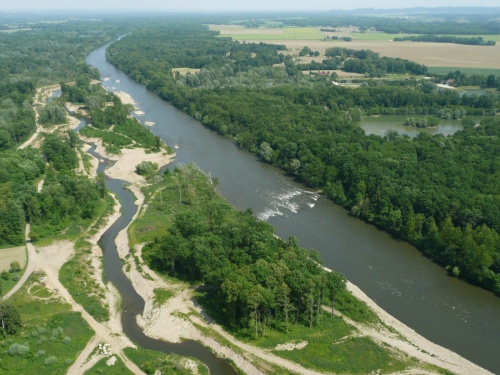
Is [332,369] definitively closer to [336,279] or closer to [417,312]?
[336,279]

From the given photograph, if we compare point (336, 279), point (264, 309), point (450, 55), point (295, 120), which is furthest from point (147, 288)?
point (450, 55)

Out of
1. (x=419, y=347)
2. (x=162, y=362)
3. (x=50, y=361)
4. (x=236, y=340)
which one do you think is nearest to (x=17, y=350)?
(x=50, y=361)

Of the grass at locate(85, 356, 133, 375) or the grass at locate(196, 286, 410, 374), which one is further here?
the grass at locate(196, 286, 410, 374)

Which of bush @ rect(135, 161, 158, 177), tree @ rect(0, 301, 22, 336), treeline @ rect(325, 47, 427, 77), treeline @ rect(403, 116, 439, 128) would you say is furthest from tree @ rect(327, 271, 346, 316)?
treeline @ rect(325, 47, 427, 77)

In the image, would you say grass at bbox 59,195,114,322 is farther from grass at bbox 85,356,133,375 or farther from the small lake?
the small lake

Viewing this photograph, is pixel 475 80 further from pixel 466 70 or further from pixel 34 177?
pixel 34 177
